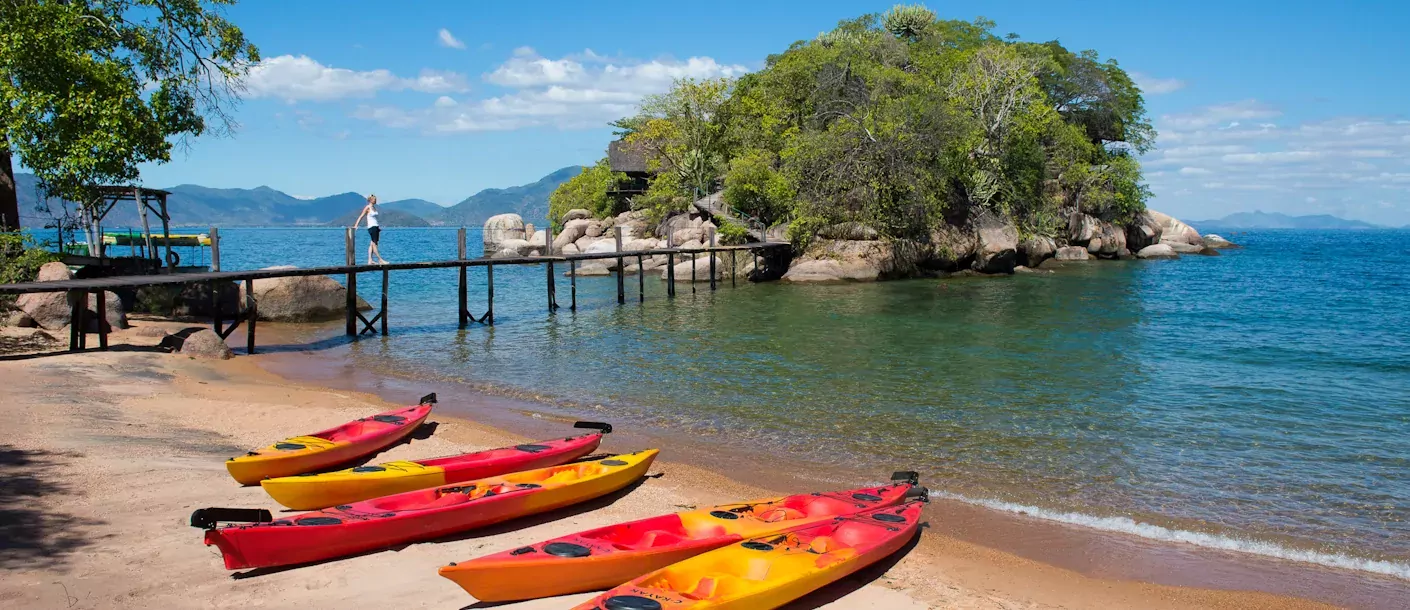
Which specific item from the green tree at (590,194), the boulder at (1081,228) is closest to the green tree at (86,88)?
the green tree at (590,194)

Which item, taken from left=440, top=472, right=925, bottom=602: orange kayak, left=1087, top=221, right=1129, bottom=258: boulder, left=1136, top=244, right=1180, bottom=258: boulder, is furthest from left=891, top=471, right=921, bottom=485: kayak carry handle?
left=1136, top=244, right=1180, bottom=258: boulder

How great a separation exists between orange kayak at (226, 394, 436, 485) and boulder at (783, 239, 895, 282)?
2802 centimetres

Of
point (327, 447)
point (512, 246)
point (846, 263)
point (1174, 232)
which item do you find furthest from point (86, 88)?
point (1174, 232)

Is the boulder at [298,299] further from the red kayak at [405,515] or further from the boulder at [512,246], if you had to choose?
the boulder at [512,246]

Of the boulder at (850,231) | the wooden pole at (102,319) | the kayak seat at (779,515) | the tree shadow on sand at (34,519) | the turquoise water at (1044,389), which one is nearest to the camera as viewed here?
the tree shadow on sand at (34,519)

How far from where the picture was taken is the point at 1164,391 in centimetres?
1530

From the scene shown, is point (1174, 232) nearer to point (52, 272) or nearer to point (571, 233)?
point (571, 233)

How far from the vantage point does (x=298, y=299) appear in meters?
25.7

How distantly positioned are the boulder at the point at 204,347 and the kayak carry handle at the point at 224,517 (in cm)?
1269

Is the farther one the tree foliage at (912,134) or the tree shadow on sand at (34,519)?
the tree foliage at (912,134)

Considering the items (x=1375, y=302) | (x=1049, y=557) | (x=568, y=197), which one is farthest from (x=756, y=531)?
(x=568, y=197)

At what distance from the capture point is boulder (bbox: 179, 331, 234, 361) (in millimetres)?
17438

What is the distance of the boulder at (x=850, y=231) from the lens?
1534 inches

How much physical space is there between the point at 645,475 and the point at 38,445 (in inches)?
254
